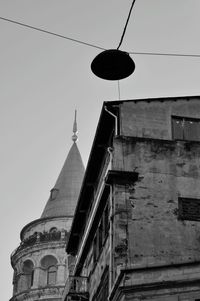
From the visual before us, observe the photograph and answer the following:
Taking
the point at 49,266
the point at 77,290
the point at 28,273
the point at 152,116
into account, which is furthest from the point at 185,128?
the point at 28,273

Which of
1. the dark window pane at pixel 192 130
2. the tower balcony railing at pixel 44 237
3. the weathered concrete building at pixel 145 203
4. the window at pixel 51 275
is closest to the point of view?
the weathered concrete building at pixel 145 203

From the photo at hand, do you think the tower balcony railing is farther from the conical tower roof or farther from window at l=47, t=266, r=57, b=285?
window at l=47, t=266, r=57, b=285

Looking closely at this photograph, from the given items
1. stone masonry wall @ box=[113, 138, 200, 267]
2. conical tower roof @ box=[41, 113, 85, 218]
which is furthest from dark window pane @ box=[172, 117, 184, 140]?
conical tower roof @ box=[41, 113, 85, 218]

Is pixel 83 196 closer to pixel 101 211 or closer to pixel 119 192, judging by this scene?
pixel 101 211

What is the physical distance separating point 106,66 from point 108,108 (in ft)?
25.7

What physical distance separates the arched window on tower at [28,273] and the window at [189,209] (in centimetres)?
3265

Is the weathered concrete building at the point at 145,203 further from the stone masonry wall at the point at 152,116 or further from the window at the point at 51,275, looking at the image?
the window at the point at 51,275

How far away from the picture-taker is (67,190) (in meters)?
55.2

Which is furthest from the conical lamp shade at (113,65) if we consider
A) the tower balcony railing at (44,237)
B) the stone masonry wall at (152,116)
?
the tower balcony railing at (44,237)

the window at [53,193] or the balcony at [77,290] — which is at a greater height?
the window at [53,193]

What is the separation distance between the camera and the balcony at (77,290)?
23844 mm

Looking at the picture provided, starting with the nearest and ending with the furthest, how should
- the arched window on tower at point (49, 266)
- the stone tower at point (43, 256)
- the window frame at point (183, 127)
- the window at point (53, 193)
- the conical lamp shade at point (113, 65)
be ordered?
the conical lamp shade at point (113, 65), the window frame at point (183, 127), the stone tower at point (43, 256), the arched window on tower at point (49, 266), the window at point (53, 193)

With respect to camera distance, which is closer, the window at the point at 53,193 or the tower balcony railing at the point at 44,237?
the tower balcony railing at the point at 44,237

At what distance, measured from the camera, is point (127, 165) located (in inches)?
823
